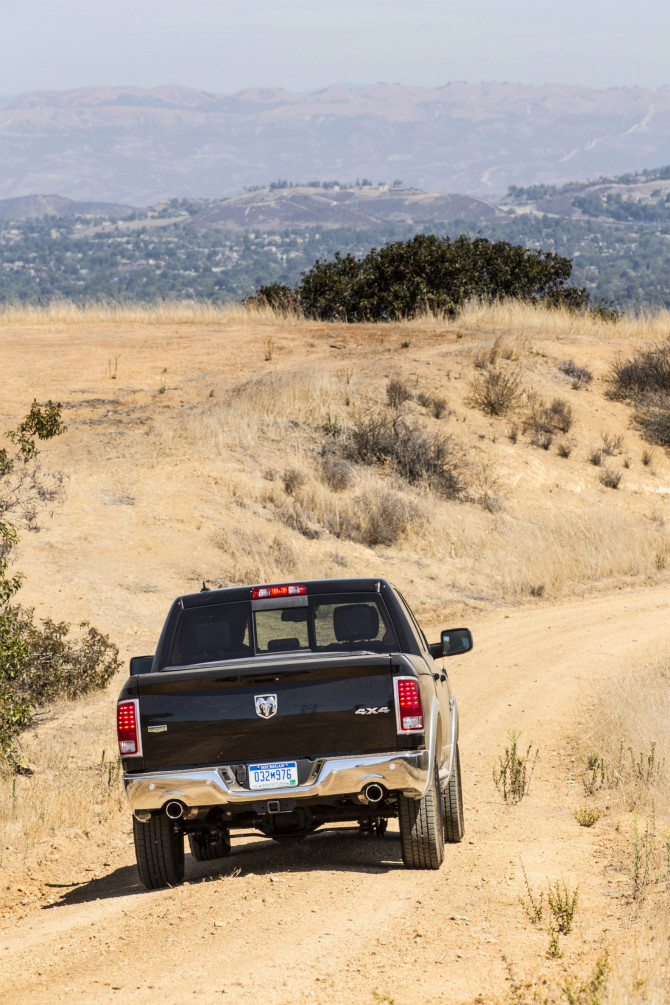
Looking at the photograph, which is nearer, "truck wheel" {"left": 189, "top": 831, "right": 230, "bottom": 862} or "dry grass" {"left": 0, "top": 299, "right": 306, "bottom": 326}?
"truck wheel" {"left": 189, "top": 831, "right": 230, "bottom": 862}

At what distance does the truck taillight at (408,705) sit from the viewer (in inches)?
234

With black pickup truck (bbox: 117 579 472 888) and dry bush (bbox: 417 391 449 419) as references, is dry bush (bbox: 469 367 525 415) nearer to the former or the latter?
dry bush (bbox: 417 391 449 419)

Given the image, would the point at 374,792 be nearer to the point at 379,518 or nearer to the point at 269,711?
the point at 269,711

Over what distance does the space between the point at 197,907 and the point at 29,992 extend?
43.7 inches

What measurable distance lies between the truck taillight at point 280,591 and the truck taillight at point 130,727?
116cm

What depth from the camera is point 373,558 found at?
2008 cm

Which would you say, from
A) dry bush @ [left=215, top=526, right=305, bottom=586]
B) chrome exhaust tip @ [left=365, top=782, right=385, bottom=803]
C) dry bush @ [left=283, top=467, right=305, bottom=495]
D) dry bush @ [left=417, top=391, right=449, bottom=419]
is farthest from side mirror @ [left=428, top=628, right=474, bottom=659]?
dry bush @ [left=417, top=391, right=449, bottom=419]

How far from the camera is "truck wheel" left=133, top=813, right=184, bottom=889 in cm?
638

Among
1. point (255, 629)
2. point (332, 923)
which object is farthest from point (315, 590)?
point (332, 923)

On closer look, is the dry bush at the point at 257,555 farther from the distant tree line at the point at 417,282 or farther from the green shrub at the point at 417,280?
the distant tree line at the point at 417,282

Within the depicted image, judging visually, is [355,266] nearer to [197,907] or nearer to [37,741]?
[37,741]

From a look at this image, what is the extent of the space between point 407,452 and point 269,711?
59.7 ft

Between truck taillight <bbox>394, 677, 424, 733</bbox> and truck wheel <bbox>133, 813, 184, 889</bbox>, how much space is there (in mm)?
1498

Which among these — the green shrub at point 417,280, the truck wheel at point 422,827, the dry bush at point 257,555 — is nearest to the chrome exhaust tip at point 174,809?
the truck wheel at point 422,827
